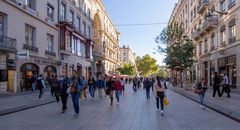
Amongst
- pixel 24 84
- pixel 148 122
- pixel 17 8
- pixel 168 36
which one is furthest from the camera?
pixel 168 36

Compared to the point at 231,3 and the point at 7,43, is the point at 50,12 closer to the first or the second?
the point at 7,43

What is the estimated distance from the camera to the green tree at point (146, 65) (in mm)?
149750

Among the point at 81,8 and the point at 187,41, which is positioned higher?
the point at 81,8

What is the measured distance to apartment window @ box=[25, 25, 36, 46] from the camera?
2761cm

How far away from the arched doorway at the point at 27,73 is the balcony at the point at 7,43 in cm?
258

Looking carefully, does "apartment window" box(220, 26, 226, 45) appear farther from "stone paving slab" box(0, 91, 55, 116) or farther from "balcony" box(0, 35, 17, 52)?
"balcony" box(0, 35, 17, 52)

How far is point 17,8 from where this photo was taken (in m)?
25.1

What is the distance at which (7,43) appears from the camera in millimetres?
23234

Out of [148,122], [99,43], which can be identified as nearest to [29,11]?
[148,122]

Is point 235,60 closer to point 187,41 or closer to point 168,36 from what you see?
point 187,41

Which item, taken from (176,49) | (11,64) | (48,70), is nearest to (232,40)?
(176,49)

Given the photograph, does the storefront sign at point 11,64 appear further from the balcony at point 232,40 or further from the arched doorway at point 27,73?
the balcony at point 232,40

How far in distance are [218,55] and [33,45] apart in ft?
61.0

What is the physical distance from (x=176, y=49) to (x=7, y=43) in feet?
75.0
